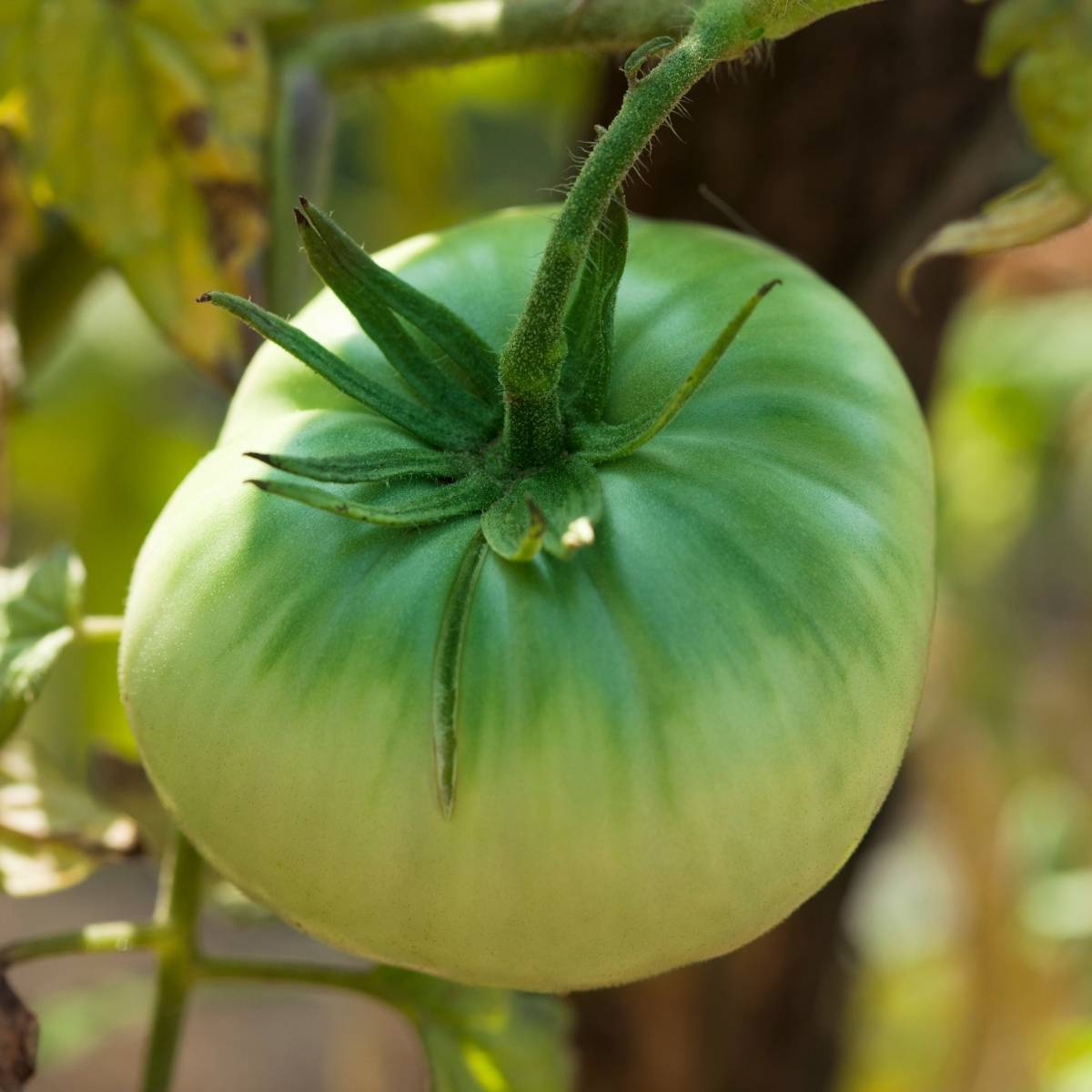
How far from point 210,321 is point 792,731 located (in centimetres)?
42

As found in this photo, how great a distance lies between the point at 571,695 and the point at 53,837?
1.21 ft

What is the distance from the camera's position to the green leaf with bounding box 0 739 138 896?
67 cm

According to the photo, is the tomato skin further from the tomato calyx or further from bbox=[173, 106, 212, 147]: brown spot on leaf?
bbox=[173, 106, 212, 147]: brown spot on leaf

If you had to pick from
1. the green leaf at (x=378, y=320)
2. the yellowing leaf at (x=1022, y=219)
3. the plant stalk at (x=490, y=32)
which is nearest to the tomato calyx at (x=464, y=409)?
the green leaf at (x=378, y=320)

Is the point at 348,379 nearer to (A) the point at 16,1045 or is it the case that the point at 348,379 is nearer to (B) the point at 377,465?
(B) the point at 377,465

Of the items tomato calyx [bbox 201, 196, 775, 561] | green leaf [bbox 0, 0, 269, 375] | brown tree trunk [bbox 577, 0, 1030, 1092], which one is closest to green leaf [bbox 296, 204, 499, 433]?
tomato calyx [bbox 201, 196, 775, 561]

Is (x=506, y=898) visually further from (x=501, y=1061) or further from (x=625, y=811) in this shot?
(x=501, y=1061)

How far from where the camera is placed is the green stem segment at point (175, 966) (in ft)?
2.05

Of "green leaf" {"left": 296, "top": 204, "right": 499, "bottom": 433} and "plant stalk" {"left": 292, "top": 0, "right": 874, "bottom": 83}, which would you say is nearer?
"green leaf" {"left": 296, "top": 204, "right": 499, "bottom": 433}

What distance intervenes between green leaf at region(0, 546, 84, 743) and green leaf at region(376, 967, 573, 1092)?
22cm

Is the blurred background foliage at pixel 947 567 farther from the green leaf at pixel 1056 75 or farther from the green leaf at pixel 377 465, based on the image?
the green leaf at pixel 377 465

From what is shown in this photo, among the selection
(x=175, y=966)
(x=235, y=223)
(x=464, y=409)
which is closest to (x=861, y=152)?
(x=235, y=223)


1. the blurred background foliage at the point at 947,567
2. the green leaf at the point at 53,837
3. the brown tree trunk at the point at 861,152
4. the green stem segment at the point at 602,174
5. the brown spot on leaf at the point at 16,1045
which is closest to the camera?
the green stem segment at the point at 602,174

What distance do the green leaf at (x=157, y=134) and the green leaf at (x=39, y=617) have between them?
0.43 feet
